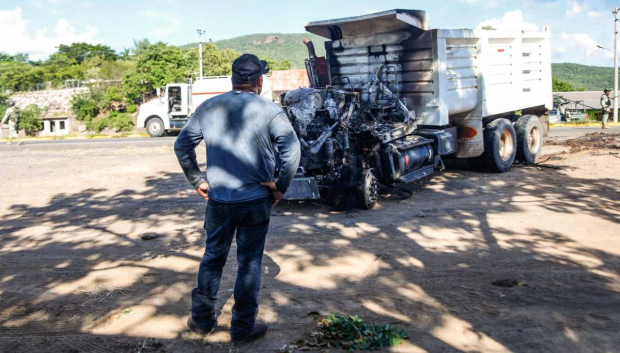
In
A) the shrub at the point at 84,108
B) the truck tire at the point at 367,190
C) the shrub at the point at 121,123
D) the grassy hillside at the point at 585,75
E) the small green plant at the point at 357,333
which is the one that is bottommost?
the small green plant at the point at 357,333

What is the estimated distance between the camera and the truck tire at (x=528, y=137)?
12664 mm

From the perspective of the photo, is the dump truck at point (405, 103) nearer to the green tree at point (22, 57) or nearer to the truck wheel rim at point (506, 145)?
the truck wheel rim at point (506, 145)

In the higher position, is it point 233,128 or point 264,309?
point 233,128

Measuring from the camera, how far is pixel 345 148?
341 inches

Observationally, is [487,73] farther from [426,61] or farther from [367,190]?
[367,190]

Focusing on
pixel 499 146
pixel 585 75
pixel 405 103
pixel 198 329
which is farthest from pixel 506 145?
pixel 585 75

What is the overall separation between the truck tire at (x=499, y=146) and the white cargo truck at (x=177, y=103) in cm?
1680

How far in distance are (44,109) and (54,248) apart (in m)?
38.6

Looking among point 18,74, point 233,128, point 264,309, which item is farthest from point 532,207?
point 18,74

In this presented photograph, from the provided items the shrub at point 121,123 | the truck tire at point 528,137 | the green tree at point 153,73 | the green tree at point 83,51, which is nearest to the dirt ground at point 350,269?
the truck tire at point 528,137

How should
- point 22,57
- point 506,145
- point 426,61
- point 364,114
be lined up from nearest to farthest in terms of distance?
point 364,114
point 426,61
point 506,145
point 22,57

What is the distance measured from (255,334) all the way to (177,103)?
2497cm

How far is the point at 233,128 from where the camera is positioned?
3893 millimetres

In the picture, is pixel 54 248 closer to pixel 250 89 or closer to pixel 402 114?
pixel 250 89
